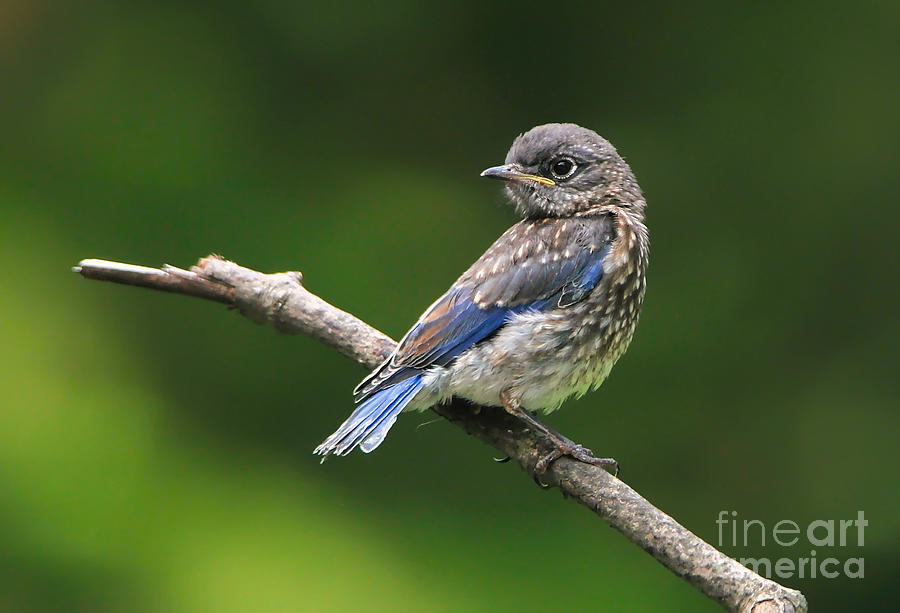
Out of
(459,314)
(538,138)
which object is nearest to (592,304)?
(459,314)

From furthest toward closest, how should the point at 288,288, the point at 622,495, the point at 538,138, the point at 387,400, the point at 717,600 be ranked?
the point at 538,138 < the point at 288,288 < the point at 387,400 < the point at 622,495 < the point at 717,600

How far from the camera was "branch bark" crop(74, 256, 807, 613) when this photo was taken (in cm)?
252

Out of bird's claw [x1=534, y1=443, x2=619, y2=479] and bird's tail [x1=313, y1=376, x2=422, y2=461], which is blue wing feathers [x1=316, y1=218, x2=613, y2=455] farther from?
bird's claw [x1=534, y1=443, x2=619, y2=479]

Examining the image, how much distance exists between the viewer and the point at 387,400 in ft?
10.4

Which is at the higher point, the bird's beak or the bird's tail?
the bird's beak

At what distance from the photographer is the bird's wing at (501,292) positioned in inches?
128

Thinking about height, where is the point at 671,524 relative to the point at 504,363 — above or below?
below

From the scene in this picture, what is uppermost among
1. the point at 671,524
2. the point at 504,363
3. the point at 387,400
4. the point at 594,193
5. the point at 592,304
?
the point at 594,193

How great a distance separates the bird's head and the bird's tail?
34.4 inches

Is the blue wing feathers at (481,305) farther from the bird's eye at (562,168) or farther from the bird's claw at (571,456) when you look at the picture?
the bird's claw at (571,456)

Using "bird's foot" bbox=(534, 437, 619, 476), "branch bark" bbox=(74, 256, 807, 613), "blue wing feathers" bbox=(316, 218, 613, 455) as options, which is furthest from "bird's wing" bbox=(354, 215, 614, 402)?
"bird's foot" bbox=(534, 437, 619, 476)

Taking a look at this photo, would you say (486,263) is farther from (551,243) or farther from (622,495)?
(622,495)

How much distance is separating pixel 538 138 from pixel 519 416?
3.50 ft

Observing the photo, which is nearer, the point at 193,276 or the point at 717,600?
the point at 717,600
